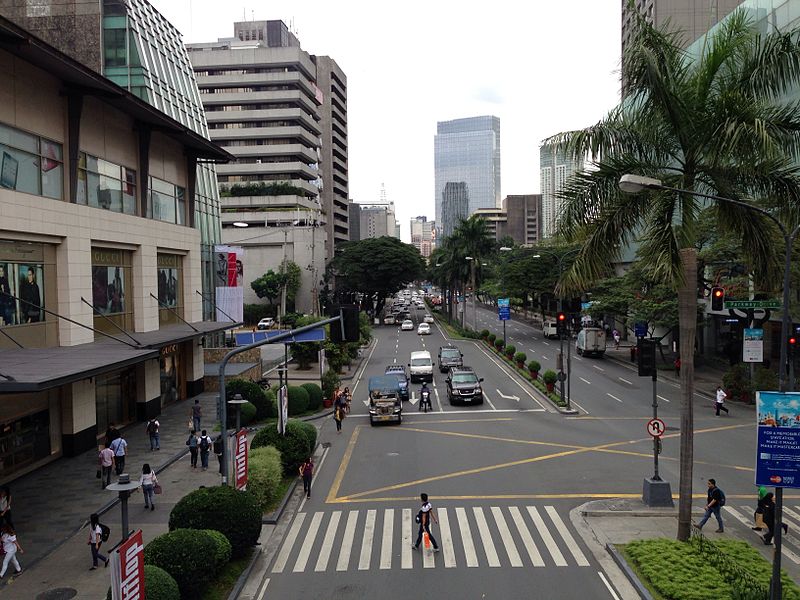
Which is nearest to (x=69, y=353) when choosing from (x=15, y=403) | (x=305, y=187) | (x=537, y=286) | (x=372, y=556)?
(x=15, y=403)

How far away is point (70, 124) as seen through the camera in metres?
25.8

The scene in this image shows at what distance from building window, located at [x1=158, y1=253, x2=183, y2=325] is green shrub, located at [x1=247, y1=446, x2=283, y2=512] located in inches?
644

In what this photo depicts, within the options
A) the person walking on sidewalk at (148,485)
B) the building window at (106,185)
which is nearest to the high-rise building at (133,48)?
the building window at (106,185)

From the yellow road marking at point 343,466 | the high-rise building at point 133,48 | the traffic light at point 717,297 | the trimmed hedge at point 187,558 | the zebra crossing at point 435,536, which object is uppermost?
the high-rise building at point 133,48

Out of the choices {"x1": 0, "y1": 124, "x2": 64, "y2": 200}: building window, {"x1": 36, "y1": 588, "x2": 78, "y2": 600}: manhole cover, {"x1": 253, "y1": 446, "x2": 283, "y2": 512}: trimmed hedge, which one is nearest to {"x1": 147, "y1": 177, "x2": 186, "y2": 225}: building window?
{"x1": 0, "y1": 124, "x2": 64, "y2": 200}: building window

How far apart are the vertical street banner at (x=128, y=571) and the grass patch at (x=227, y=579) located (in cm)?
295

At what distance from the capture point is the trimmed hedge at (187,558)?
1266cm

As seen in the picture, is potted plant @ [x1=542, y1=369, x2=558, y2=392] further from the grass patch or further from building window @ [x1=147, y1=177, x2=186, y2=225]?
the grass patch

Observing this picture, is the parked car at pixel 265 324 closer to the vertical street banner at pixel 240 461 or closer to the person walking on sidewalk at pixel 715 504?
the vertical street banner at pixel 240 461

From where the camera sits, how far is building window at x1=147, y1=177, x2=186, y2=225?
34219 mm

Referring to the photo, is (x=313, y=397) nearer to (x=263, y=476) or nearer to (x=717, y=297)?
→ (x=263, y=476)

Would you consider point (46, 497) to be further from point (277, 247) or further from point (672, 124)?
point (277, 247)

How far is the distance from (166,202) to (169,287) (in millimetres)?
4784

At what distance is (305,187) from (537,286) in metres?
43.2
